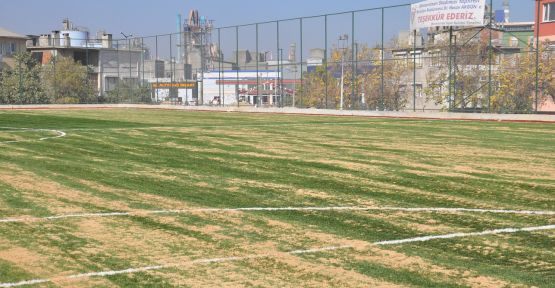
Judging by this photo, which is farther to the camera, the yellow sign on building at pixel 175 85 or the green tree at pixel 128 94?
the green tree at pixel 128 94

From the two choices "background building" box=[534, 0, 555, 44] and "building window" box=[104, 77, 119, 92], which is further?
"building window" box=[104, 77, 119, 92]

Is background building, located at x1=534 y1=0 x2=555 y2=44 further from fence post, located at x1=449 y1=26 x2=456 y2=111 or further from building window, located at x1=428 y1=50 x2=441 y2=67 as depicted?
fence post, located at x1=449 y1=26 x2=456 y2=111

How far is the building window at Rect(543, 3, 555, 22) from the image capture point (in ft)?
156

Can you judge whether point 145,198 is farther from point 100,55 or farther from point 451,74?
point 100,55

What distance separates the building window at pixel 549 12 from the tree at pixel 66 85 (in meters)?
33.8

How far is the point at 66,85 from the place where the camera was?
58.4 metres

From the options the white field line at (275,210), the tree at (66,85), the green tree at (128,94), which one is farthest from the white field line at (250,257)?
the tree at (66,85)

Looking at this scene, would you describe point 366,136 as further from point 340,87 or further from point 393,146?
point 340,87

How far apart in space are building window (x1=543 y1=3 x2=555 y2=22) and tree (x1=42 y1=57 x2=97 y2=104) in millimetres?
33793

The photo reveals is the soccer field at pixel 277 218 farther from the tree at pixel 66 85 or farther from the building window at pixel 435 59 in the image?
the tree at pixel 66 85

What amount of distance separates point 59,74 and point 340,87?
2644cm

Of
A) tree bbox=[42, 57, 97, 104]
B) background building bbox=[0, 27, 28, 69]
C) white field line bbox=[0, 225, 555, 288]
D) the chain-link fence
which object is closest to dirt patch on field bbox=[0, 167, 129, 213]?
white field line bbox=[0, 225, 555, 288]

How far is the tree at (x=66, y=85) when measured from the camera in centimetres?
5744

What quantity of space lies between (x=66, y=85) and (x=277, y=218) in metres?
53.8
